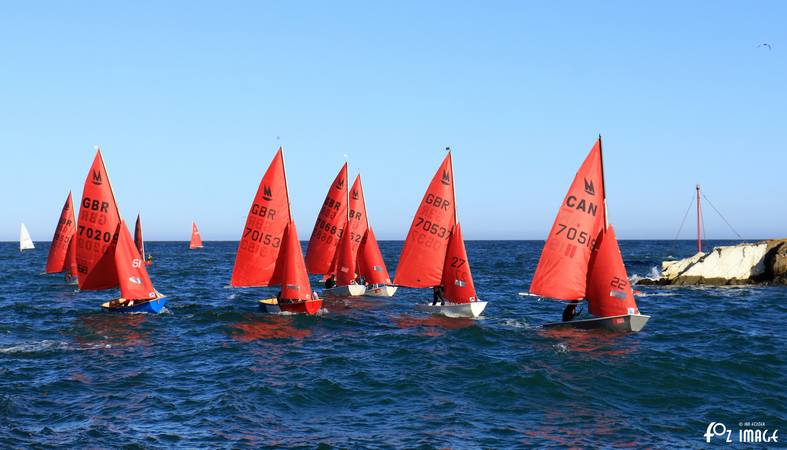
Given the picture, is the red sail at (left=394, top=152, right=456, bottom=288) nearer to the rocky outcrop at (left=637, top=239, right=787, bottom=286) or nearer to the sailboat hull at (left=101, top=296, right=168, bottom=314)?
the sailboat hull at (left=101, top=296, right=168, bottom=314)

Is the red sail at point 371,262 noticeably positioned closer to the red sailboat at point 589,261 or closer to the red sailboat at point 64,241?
the red sailboat at point 589,261

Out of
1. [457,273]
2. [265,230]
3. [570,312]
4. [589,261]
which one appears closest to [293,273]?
[265,230]

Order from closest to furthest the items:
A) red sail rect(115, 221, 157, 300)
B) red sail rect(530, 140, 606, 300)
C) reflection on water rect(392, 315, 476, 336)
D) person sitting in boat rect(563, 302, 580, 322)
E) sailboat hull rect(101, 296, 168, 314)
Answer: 1. red sail rect(530, 140, 606, 300)
2. person sitting in boat rect(563, 302, 580, 322)
3. reflection on water rect(392, 315, 476, 336)
4. red sail rect(115, 221, 157, 300)
5. sailboat hull rect(101, 296, 168, 314)

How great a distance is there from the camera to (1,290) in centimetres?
6022

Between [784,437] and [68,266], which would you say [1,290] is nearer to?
[68,266]

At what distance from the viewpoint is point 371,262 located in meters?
50.8

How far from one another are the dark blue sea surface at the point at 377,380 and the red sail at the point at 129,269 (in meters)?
1.49

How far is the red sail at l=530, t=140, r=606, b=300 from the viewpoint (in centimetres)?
3350

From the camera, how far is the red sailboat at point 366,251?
5069cm

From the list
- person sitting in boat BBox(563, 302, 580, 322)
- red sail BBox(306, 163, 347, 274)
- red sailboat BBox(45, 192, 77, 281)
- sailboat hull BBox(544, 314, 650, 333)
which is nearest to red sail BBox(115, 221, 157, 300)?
red sail BBox(306, 163, 347, 274)

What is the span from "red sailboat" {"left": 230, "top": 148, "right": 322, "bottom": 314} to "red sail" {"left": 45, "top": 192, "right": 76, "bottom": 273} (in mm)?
33881

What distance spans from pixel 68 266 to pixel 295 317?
3546 cm

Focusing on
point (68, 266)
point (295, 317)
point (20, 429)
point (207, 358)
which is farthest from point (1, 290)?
point (20, 429)

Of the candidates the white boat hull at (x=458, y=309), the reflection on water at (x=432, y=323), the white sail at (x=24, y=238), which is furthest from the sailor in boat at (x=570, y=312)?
the white sail at (x=24, y=238)
